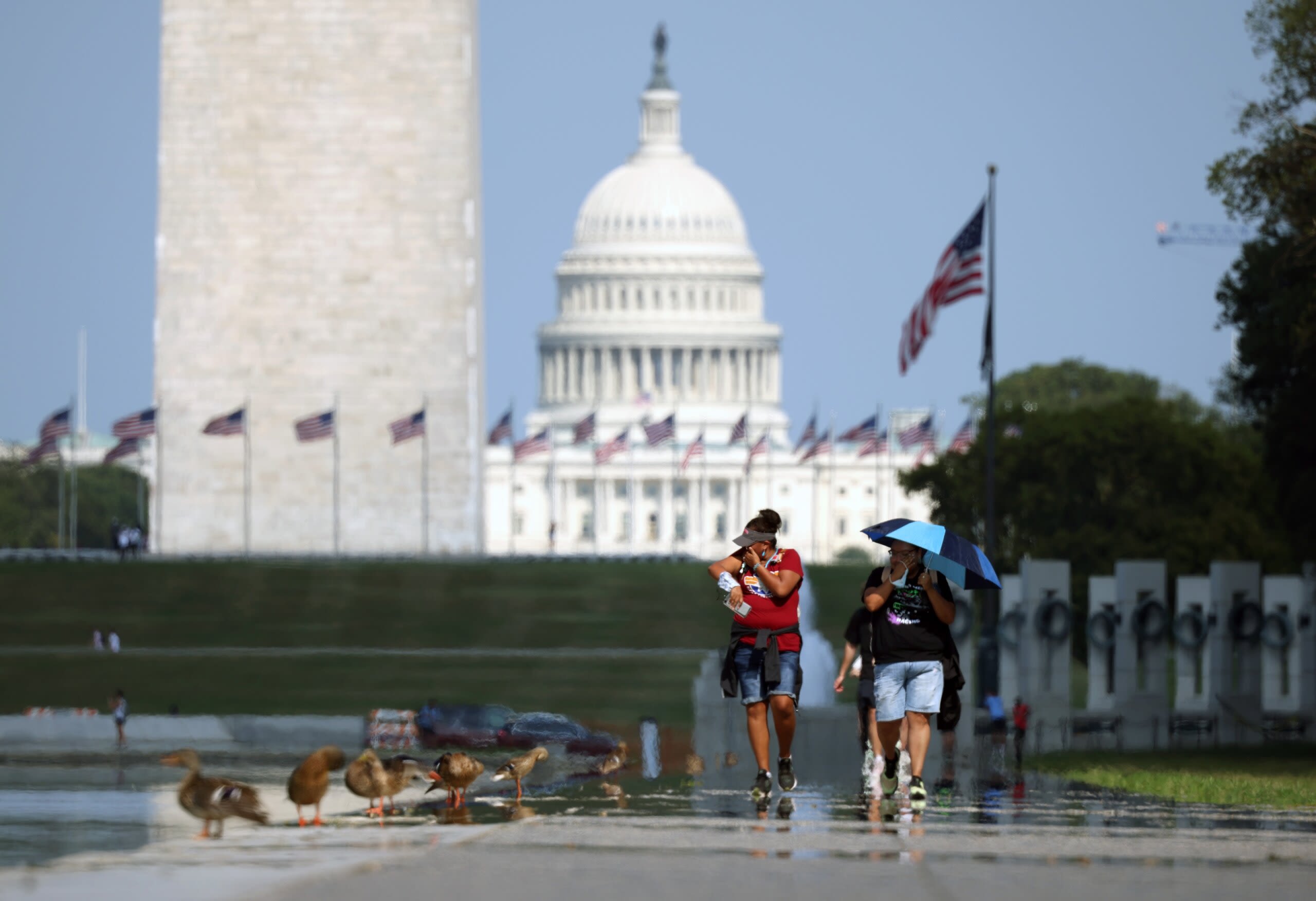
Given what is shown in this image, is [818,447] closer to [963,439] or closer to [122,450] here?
[963,439]

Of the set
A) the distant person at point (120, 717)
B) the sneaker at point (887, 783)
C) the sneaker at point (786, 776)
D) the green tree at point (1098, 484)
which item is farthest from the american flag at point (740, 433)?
the sneaker at point (786, 776)

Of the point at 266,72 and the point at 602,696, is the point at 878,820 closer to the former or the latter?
the point at 602,696

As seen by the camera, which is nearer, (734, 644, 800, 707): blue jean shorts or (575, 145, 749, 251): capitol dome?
(734, 644, 800, 707): blue jean shorts

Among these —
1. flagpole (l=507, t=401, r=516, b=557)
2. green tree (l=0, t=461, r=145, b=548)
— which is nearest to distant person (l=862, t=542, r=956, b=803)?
green tree (l=0, t=461, r=145, b=548)

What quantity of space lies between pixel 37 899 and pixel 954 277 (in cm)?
3091

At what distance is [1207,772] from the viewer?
2277cm

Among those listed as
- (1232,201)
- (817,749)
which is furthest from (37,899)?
(1232,201)

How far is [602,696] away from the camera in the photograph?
43938 mm

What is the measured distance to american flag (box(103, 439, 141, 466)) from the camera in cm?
6362

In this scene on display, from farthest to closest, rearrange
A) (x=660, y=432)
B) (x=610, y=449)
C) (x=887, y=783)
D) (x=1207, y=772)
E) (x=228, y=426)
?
(x=610, y=449), (x=660, y=432), (x=228, y=426), (x=1207, y=772), (x=887, y=783)

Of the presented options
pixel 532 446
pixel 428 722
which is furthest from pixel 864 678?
pixel 532 446

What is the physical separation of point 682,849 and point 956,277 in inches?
1124

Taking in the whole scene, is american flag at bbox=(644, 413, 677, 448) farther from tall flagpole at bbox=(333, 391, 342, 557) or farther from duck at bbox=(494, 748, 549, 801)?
duck at bbox=(494, 748, 549, 801)

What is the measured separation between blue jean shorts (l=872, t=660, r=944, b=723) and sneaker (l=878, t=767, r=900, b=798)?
89 centimetres
